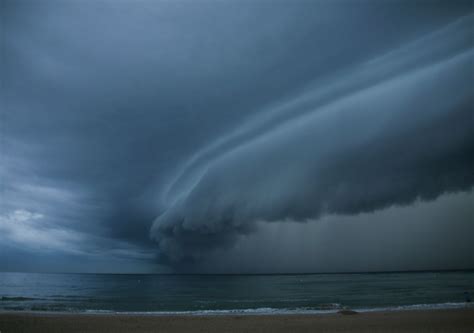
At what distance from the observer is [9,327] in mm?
25250

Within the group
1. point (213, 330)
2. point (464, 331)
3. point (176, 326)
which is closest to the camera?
point (464, 331)

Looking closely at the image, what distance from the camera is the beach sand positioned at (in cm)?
2423

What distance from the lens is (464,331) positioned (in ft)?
71.1

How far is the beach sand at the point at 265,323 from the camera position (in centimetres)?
2423

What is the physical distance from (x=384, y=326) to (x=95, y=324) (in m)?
21.3

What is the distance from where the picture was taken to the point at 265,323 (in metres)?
27.0

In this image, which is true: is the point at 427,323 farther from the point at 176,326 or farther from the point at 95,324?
the point at 95,324

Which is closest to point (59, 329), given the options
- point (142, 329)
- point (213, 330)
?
point (142, 329)

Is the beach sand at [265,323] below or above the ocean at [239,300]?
above

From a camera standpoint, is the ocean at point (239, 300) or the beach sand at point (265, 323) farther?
the ocean at point (239, 300)

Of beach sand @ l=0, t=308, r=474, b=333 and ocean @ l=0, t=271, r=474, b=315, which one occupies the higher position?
beach sand @ l=0, t=308, r=474, b=333

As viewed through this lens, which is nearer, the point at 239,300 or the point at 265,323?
the point at 265,323

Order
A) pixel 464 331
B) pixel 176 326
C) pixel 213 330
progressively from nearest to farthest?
pixel 464 331 < pixel 213 330 < pixel 176 326

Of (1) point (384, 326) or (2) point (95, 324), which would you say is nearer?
(1) point (384, 326)
